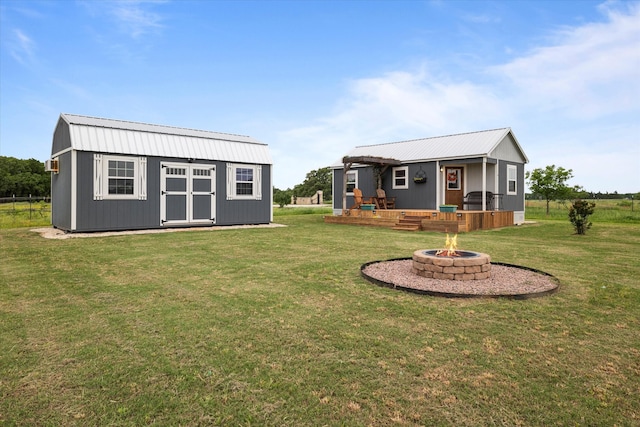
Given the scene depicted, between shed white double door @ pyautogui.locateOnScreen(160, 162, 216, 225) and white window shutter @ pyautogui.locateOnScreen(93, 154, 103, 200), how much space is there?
6.21 ft

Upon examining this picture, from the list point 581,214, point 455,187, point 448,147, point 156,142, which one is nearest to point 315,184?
point 455,187

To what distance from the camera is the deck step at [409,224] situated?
13953 millimetres

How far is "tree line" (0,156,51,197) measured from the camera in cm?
5103

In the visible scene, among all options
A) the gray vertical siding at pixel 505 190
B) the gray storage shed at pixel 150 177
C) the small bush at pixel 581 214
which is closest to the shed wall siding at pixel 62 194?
the gray storage shed at pixel 150 177

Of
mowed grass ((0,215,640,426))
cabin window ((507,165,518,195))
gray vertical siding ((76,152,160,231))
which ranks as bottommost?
mowed grass ((0,215,640,426))

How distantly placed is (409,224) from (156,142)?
9.89 metres

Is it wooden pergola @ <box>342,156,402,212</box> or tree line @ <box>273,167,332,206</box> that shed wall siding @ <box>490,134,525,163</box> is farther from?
tree line @ <box>273,167,332,206</box>

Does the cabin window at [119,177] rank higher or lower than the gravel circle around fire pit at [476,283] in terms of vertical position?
higher

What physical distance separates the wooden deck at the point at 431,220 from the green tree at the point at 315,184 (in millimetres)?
31886

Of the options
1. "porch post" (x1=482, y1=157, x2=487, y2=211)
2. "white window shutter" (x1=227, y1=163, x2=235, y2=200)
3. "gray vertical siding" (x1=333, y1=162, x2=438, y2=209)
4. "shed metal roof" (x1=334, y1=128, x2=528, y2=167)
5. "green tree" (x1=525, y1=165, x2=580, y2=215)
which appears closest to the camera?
"white window shutter" (x1=227, y1=163, x2=235, y2=200)

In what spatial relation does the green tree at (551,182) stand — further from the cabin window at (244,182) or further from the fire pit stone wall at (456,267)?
the fire pit stone wall at (456,267)

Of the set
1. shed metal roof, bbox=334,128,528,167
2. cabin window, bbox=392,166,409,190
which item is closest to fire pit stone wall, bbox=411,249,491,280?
shed metal roof, bbox=334,128,528,167

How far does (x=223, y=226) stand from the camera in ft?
47.4

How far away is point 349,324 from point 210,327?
131 centimetres
